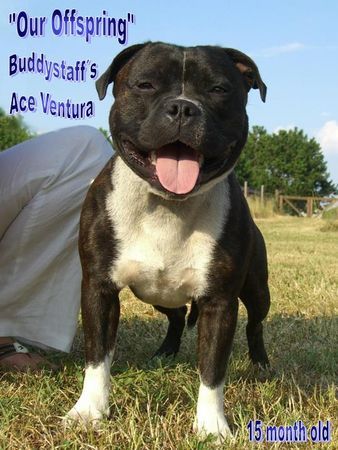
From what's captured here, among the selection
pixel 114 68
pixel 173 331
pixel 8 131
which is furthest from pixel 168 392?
pixel 8 131

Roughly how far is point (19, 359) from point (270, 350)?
4.69ft

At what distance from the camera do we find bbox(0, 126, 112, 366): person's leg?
342cm

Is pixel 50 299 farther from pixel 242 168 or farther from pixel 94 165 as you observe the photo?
pixel 242 168

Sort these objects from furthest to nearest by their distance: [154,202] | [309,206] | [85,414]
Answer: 1. [309,206]
2. [154,202]
3. [85,414]

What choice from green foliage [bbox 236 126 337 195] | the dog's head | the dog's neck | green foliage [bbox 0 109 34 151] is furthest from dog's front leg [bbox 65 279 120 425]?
green foliage [bbox 236 126 337 195]

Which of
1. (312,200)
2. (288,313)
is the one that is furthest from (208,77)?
(312,200)

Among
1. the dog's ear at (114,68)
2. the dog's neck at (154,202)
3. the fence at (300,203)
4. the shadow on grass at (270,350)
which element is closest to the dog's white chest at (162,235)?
the dog's neck at (154,202)

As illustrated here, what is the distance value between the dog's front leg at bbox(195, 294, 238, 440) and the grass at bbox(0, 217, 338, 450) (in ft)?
0.28

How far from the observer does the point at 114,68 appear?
262 centimetres

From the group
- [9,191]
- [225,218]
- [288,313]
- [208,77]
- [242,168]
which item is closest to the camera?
[208,77]

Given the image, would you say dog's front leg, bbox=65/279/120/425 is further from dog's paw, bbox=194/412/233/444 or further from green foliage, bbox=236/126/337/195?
green foliage, bbox=236/126/337/195

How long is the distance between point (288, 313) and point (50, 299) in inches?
78.9

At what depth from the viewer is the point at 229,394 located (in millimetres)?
2939

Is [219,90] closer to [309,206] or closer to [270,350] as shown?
[270,350]
